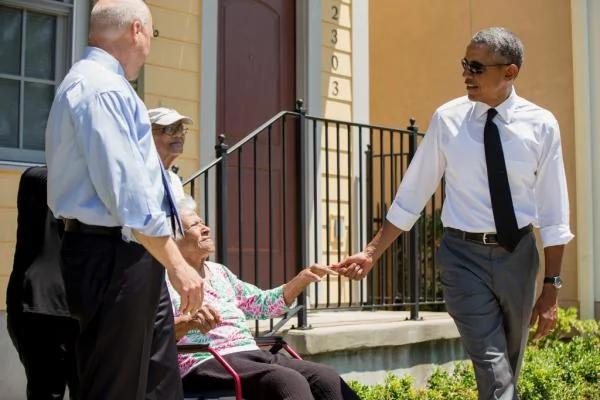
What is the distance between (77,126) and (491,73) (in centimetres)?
189

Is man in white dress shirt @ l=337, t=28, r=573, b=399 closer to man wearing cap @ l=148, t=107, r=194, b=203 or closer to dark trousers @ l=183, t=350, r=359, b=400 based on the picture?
dark trousers @ l=183, t=350, r=359, b=400

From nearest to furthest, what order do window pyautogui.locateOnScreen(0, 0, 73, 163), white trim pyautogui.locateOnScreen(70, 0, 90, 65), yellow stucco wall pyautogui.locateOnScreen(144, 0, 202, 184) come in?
1. window pyautogui.locateOnScreen(0, 0, 73, 163)
2. white trim pyautogui.locateOnScreen(70, 0, 90, 65)
3. yellow stucco wall pyautogui.locateOnScreen(144, 0, 202, 184)

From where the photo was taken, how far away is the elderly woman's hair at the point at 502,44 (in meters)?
3.94

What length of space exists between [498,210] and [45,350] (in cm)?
204

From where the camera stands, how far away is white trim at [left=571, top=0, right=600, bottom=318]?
9.73 metres

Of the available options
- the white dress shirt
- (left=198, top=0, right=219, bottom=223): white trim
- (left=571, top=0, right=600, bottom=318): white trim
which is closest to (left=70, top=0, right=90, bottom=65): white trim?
(left=198, top=0, right=219, bottom=223): white trim

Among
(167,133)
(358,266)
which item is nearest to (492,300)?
(358,266)

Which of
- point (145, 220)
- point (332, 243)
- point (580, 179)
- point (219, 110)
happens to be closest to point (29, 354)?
point (145, 220)

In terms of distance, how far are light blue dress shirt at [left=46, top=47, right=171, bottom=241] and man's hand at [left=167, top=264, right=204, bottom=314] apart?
0.45 ft

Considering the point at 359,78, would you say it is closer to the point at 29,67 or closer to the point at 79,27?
the point at 79,27

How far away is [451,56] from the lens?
37.4ft

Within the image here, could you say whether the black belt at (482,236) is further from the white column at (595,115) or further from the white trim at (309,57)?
the white column at (595,115)

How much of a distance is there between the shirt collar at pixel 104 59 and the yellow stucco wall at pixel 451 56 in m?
7.75

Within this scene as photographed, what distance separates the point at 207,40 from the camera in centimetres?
→ 691
